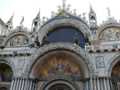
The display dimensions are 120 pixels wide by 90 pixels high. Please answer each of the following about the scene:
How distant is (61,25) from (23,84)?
7303mm

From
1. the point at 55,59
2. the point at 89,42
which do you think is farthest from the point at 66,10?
the point at 55,59

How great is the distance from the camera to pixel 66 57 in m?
14.6

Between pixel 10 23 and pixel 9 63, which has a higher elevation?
pixel 10 23

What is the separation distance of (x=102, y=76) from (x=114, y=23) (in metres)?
6.43

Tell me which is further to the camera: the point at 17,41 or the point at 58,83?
the point at 17,41

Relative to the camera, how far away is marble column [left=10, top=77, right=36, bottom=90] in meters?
13.4

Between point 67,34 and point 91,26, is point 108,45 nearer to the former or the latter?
point 91,26

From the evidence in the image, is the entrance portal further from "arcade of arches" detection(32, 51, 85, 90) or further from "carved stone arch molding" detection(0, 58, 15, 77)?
"carved stone arch molding" detection(0, 58, 15, 77)

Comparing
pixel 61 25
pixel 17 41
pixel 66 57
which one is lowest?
pixel 66 57

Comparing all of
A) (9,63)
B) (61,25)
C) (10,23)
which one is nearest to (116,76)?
(61,25)

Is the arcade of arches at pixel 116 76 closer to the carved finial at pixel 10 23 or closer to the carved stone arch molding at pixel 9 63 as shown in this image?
the carved stone arch molding at pixel 9 63

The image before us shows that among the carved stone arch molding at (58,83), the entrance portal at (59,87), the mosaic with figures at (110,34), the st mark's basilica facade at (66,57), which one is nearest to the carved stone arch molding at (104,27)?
the st mark's basilica facade at (66,57)

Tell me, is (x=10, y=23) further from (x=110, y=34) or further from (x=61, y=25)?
(x=110, y=34)

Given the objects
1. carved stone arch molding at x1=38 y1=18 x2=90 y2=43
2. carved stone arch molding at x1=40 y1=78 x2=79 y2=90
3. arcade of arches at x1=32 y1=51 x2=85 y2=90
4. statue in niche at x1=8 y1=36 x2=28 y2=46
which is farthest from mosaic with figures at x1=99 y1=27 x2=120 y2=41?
statue in niche at x1=8 y1=36 x2=28 y2=46
